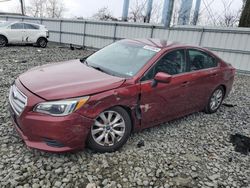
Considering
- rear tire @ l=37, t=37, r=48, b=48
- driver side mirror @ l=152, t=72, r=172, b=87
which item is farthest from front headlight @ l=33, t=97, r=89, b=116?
rear tire @ l=37, t=37, r=48, b=48

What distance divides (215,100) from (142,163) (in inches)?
109

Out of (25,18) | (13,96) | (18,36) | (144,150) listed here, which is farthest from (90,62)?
(25,18)

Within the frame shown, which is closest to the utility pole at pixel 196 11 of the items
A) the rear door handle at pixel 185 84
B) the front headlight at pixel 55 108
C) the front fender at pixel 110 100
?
the rear door handle at pixel 185 84

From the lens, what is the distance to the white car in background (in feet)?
46.3

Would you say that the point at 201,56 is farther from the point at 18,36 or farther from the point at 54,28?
the point at 54,28

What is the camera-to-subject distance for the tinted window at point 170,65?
370 centimetres

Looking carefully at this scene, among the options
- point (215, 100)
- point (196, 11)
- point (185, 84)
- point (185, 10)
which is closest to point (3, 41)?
point (215, 100)

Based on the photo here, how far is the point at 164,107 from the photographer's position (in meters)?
3.93

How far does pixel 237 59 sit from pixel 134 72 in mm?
8843

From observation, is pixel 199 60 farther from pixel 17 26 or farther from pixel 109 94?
pixel 17 26

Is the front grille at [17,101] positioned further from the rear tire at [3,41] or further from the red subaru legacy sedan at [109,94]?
the rear tire at [3,41]

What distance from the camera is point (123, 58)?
4.03 m

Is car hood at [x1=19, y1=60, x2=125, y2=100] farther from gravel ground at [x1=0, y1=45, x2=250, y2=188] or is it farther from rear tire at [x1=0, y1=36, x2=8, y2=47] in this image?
rear tire at [x1=0, y1=36, x2=8, y2=47]

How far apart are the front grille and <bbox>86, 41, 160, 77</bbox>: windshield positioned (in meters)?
1.24
